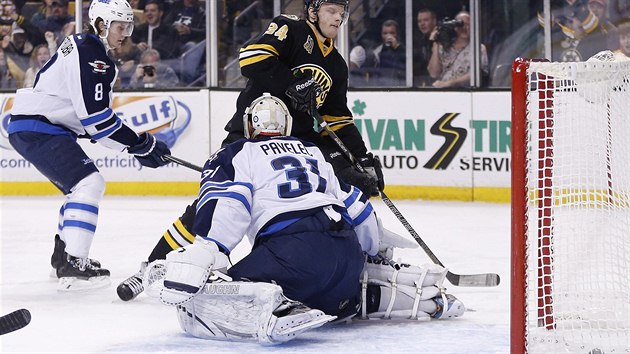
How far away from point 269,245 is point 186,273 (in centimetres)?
30

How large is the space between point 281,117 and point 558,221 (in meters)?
0.85

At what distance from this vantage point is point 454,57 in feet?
24.5

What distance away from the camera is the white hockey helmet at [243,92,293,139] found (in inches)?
137

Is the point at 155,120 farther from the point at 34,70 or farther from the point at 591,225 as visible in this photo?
the point at 591,225

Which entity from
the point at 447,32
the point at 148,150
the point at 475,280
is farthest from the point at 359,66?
the point at 475,280

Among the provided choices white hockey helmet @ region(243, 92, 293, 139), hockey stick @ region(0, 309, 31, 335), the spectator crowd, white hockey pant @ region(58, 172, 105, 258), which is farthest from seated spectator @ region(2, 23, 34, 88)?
hockey stick @ region(0, 309, 31, 335)

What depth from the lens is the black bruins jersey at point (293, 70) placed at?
13.2ft

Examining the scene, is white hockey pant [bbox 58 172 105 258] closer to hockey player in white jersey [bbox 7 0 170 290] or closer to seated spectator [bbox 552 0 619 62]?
hockey player in white jersey [bbox 7 0 170 290]

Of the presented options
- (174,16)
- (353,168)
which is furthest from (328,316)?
(174,16)

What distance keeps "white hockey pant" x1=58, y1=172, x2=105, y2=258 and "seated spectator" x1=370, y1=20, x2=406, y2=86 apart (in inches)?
136

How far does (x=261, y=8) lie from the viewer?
7859mm

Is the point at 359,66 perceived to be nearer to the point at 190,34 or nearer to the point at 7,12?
the point at 190,34

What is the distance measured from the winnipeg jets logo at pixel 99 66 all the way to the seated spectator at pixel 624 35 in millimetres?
3722

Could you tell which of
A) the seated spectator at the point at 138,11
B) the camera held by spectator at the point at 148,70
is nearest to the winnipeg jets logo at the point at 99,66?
the camera held by spectator at the point at 148,70
